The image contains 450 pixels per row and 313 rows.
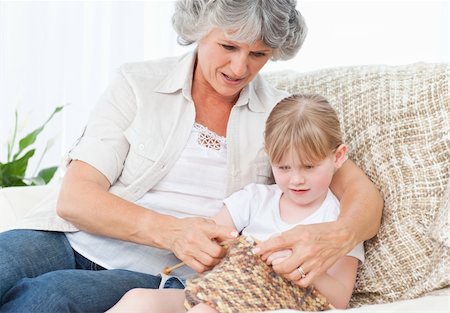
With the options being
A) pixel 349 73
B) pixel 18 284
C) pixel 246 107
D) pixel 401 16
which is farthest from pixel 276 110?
pixel 401 16

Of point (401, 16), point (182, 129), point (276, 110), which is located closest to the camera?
point (276, 110)

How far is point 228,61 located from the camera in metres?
2.07

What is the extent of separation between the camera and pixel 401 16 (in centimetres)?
380

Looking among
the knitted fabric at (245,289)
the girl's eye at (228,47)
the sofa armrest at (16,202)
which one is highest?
the girl's eye at (228,47)

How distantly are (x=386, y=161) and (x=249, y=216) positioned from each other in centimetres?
37

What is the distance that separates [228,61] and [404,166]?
51 centimetres

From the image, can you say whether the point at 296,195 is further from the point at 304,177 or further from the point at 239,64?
the point at 239,64

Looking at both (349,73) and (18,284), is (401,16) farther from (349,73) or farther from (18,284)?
(18,284)

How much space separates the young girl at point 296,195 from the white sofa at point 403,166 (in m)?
0.09

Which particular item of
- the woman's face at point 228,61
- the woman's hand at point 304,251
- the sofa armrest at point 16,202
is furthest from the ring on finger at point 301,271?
the sofa armrest at point 16,202

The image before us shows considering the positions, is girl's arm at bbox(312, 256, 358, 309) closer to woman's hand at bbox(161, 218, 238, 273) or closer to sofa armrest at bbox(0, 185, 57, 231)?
woman's hand at bbox(161, 218, 238, 273)

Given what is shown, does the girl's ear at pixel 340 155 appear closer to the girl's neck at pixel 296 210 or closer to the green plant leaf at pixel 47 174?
the girl's neck at pixel 296 210

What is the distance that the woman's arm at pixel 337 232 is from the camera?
5.66 ft

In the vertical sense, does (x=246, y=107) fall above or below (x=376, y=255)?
A: above
